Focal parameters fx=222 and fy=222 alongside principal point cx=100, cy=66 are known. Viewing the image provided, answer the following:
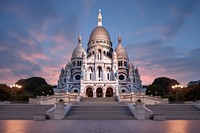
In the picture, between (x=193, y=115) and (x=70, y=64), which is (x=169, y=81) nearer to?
(x=70, y=64)

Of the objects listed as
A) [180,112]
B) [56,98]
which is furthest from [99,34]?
[180,112]

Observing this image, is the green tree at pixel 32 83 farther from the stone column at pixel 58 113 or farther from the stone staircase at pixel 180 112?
the stone column at pixel 58 113

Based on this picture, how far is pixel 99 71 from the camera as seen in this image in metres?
71.4

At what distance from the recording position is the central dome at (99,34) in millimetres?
85250

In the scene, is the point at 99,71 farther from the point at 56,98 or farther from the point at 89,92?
the point at 56,98

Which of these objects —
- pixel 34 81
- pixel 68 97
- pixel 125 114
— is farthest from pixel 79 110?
pixel 34 81

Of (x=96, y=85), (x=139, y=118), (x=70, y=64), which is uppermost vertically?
(x=70, y=64)

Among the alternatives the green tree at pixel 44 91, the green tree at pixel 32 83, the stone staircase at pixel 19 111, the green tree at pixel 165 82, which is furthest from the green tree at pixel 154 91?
the stone staircase at pixel 19 111

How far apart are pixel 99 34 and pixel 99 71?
791 inches

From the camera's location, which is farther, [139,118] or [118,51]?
[118,51]

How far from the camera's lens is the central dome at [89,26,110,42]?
8525 centimetres

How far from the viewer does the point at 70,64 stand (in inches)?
3337

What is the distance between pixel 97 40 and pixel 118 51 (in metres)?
→ 9.07

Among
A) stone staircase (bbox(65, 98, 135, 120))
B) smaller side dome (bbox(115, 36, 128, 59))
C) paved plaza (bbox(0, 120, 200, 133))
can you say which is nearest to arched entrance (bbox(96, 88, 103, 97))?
smaller side dome (bbox(115, 36, 128, 59))
